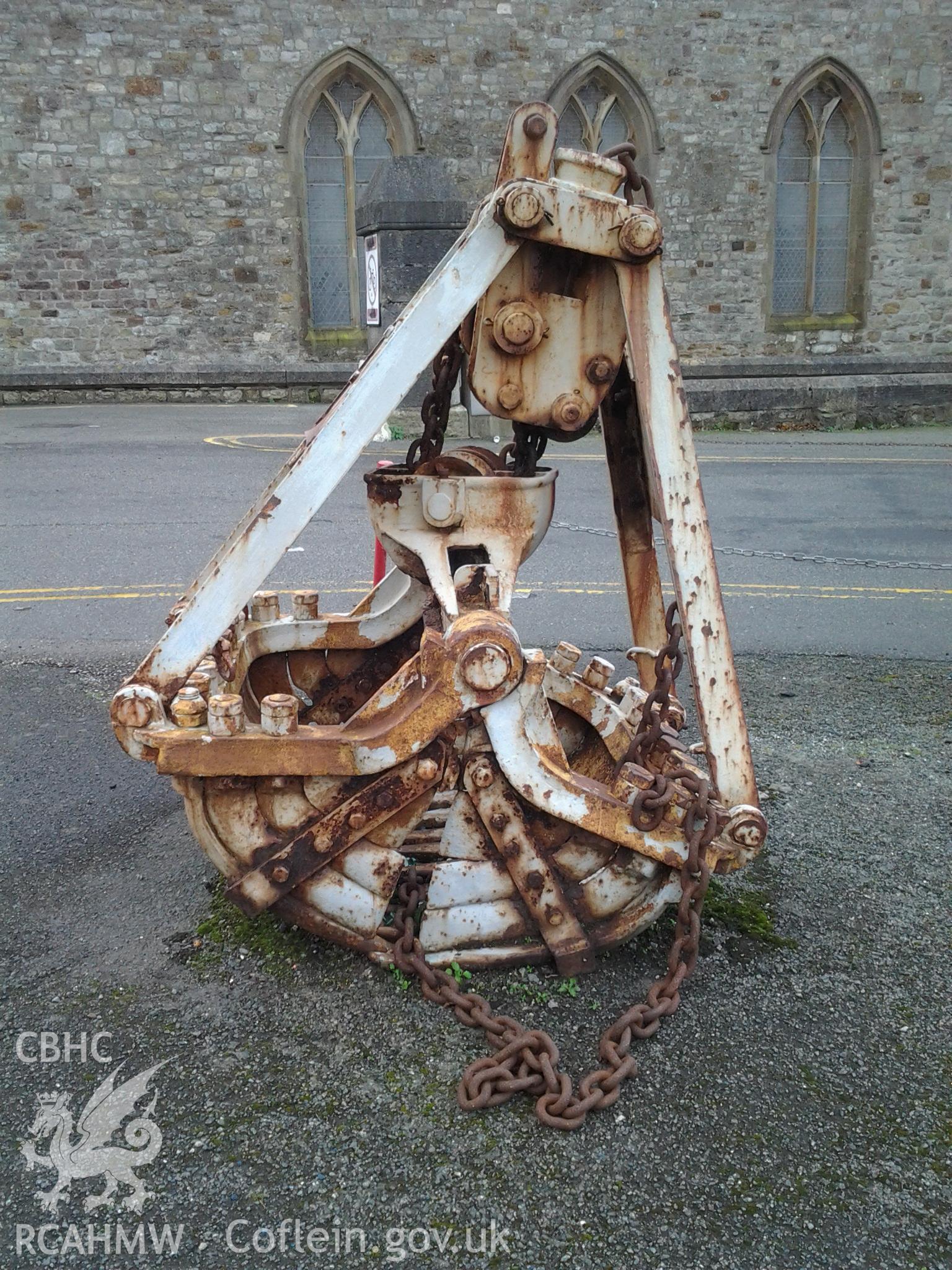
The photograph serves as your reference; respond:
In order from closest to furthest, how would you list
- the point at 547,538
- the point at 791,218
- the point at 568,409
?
the point at 568,409 < the point at 547,538 < the point at 791,218

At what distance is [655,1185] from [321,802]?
3.59 ft

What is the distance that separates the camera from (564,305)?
255 centimetres

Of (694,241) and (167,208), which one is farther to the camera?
(694,241)

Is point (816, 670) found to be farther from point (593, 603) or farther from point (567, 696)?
point (567, 696)

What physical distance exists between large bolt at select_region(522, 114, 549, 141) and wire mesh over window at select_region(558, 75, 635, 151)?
16879mm

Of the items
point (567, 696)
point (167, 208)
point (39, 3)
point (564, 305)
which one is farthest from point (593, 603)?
point (39, 3)

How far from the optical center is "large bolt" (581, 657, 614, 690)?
3139 mm

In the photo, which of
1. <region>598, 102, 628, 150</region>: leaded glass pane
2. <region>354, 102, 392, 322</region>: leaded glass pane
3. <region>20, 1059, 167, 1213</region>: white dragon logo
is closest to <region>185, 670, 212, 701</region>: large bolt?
<region>20, 1059, 167, 1213</region>: white dragon logo

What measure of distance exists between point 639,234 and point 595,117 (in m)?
17.5

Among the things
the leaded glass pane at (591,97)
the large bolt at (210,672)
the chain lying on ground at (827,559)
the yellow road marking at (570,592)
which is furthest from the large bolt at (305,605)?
the leaded glass pane at (591,97)

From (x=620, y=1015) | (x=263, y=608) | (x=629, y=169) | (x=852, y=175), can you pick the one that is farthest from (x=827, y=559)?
(x=852, y=175)

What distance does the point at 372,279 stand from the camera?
1099cm

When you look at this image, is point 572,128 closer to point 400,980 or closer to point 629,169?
point 629,169

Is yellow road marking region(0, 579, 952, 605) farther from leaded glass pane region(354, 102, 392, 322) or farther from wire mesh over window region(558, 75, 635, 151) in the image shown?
wire mesh over window region(558, 75, 635, 151)
